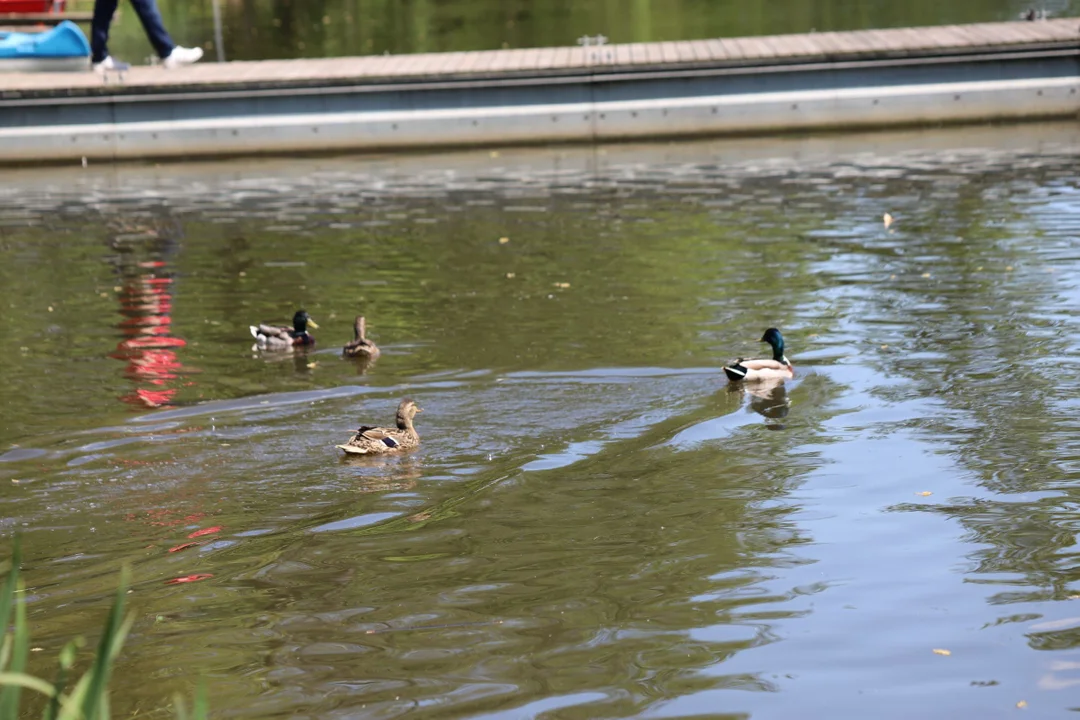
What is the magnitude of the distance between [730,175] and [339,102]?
25.3 feet

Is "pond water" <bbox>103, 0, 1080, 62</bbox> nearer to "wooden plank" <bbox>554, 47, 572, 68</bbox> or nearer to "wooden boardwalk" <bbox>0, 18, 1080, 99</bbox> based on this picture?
"wooden plank" <bbox>554, 47, 572, 68</bbox>

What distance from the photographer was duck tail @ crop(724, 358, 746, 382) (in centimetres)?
1218

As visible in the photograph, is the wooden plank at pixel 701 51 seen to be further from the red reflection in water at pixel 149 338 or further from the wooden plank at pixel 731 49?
the red reflection in water at pixel 149 338

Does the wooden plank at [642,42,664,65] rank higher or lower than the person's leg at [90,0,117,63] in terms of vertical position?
lower

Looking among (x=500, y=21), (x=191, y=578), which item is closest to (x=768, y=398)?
(x=191, y=578)

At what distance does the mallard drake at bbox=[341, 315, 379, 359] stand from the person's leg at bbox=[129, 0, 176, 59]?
14.4 meters

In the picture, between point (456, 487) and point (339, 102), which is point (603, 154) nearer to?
point (339, 102)

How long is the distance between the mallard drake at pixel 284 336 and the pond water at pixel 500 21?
68.5 ft

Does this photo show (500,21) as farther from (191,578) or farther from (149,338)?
(191,578)

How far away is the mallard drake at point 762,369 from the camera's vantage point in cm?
1217

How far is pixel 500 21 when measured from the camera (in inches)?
1594

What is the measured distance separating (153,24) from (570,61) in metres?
7.96

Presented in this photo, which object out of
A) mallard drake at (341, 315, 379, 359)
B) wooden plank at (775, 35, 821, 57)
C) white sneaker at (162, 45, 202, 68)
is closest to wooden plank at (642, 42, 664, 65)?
wooden plank at (775, 35, 821, 57)

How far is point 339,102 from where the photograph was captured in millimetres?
26375
